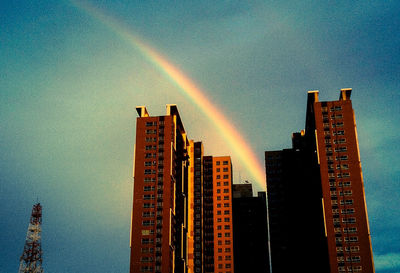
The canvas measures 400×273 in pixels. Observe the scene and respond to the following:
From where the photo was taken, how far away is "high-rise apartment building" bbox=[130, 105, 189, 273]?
140500mm

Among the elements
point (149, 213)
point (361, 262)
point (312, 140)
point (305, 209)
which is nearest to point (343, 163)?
point (312, 140)

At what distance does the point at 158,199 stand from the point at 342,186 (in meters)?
56.4

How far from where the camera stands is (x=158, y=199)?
148m

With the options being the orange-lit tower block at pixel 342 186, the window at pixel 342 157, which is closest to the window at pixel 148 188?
the orange-lit tower block at pixel 342 186

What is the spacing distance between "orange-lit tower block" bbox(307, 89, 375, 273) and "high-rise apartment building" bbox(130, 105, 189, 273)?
4668cm

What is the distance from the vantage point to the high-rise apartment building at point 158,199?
140500mm

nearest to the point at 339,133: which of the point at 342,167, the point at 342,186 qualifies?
A: the point at 342,167

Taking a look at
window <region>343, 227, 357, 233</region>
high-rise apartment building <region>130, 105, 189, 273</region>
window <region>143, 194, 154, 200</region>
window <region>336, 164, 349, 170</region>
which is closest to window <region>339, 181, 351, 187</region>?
window <region>336, 164, 349, 170</region>

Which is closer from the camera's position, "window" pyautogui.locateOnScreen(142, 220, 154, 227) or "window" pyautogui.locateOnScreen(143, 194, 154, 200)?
"window" pyautogui.locateOnScreen(142, 220, 154, 227)

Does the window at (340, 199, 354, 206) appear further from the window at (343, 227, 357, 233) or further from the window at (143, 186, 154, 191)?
the window at (143, 186, 154, 191)

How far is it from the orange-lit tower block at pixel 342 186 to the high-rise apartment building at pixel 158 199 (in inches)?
1838

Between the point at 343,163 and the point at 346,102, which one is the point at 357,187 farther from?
the point at 346,102

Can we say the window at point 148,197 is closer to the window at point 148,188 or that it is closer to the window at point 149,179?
the window at point 148,188

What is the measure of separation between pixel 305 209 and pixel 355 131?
2085 inches
